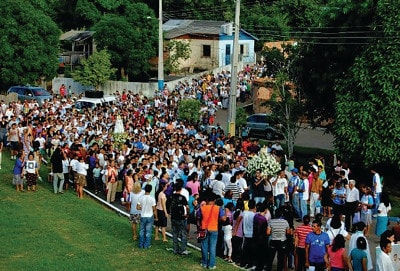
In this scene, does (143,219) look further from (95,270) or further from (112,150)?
(112,150)

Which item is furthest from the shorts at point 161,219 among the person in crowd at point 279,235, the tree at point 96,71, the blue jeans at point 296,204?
the tree at point 96,71

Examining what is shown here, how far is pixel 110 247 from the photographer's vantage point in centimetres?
1692

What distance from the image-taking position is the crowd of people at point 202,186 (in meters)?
15.1

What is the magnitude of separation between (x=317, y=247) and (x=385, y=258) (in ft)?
5.28

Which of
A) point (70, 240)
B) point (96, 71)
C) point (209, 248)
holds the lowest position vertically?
point (70, 240)

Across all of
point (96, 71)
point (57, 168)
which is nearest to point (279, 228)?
point (57, 168)

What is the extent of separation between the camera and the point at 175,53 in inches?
2224

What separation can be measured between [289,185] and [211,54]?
38748 millimetres

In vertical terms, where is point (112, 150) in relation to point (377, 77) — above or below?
below

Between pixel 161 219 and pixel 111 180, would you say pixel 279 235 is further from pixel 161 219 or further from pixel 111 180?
pixel 111 180

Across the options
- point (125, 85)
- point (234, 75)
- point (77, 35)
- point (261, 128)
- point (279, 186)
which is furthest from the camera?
point (77, 35)

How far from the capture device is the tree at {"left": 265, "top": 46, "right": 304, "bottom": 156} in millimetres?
31234

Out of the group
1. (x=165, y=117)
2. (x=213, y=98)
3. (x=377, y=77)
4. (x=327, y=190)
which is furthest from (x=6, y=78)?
(x=327, y=190)

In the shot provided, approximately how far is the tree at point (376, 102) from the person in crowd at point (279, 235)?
10871 millimetres
